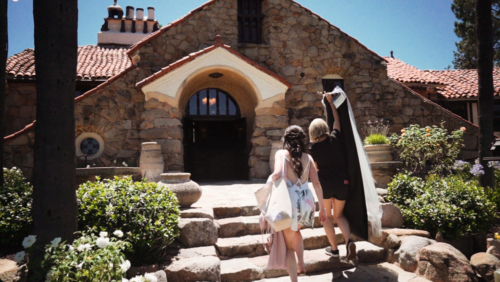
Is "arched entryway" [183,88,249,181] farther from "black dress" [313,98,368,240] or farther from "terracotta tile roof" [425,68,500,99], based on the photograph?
"terracotta tile roof" [425,68,500,99]

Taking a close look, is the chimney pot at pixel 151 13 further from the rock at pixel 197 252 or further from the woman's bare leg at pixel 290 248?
the woman's bare leg at pixel 290 248

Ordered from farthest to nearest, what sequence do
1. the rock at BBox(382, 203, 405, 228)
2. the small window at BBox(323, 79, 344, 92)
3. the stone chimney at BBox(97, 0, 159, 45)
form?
the stone chimney at BBox(97, 0, 159, 45) < the small window at BBox(323, 79, 344, 92) < the rock at BBox(382, 203, 405, 228)

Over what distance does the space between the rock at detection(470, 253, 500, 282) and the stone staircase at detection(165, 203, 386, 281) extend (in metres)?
1.13

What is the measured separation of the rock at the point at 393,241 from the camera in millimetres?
4279

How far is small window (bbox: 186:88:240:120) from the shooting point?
10297 millimetres

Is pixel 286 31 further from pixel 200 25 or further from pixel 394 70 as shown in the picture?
pixel 394 70

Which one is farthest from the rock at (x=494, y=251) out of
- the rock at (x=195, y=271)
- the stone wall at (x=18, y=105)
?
the stone wall at (x=18, y=105)

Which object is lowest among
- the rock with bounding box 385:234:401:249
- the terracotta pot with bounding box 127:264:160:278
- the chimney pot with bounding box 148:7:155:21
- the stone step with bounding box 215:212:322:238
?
the rock with bounding box 385:234:401:249

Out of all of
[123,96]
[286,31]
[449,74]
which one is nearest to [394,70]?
[449,74]

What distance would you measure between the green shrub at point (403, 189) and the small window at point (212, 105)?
634 centimetres

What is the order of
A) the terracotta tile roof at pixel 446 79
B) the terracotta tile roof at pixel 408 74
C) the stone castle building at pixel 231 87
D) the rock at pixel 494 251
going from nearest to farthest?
the rock at pixel 494 251
the stone castle building at pixel 231 87
the terracotta tile roof at pixel 408 74
the terracotta tile roof at pixel 446 79

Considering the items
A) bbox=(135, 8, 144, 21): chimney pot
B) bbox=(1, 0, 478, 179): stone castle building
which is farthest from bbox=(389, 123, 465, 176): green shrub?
bbox=(135, 8, 144, 21): chimney pot

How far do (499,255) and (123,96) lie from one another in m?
9.03

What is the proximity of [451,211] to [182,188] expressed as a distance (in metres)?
4.25
